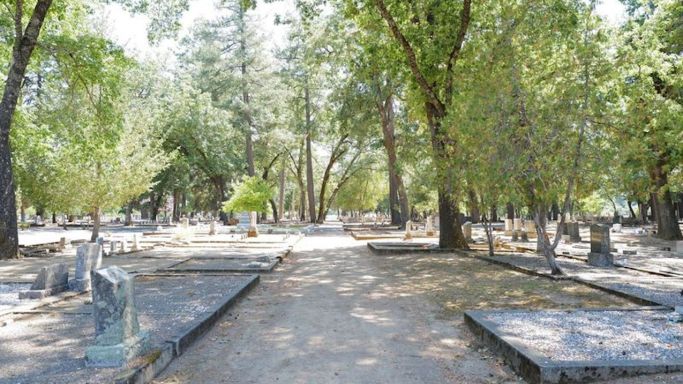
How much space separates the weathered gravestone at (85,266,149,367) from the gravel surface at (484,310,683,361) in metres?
4.14

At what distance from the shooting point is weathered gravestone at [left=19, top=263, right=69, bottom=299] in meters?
9.08

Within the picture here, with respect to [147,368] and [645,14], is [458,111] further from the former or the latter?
[645,14]

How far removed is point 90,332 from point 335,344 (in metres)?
3.17

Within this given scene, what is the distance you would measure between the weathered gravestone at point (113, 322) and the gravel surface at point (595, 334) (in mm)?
4136

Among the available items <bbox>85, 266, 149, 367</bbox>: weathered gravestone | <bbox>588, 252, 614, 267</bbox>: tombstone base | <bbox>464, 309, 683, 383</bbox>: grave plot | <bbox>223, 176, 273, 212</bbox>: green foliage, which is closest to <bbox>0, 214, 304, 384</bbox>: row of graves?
<bbox>85, 266, 149, 367</bbox>: weathered gravestone

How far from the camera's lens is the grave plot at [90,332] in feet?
15.9

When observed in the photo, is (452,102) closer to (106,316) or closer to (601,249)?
(601,249)

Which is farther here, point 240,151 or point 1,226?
point 240,151

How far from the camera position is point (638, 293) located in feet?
30.0

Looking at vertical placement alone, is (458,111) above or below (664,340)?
above

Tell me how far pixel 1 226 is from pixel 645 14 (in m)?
29.7

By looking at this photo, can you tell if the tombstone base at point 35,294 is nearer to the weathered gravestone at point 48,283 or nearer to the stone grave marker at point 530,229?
the weathered gravestone at point 48,283

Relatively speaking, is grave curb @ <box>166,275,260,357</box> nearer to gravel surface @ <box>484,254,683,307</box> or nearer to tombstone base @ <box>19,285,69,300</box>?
tombstone base @ <box>19,285,69,300</box>

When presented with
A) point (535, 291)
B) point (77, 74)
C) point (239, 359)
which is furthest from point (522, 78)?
→ point (77, 74)
